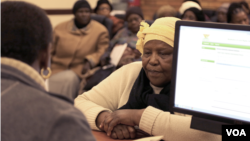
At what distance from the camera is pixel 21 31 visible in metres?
0.66

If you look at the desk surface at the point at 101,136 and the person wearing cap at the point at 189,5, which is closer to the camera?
the desk surface at the point at 101,136

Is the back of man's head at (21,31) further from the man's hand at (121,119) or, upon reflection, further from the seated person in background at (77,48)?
the seated person in background at (77,48)

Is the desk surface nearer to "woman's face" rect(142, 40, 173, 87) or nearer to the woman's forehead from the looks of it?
"woman's face" rect(142, 40, 173, 87)

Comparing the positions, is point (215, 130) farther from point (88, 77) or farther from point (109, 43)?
point (109, 43)

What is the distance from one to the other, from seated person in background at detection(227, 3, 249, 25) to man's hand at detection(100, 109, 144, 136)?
2.55 metres

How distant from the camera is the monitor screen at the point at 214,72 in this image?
83 centimetres

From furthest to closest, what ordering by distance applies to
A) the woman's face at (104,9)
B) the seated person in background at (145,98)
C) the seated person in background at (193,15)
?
the woman's face at (104,9)
the seated person in background at (193,15)
the seated person in background at (145,98)

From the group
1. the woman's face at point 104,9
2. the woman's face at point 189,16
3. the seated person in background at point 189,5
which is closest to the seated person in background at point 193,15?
the woman's face at point 189,16

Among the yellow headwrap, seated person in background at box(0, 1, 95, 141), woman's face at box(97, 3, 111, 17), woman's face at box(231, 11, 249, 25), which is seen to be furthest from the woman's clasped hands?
woman's face at box(97, 3, 111, 17)

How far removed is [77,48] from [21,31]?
2673 mm

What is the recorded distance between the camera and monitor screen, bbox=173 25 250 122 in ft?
2.72

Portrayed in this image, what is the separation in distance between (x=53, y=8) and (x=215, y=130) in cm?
434

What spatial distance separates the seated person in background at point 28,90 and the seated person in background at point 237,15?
9.59ft

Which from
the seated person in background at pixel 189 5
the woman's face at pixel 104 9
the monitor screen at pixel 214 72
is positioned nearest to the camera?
the monitor screen at pixel 214 72
